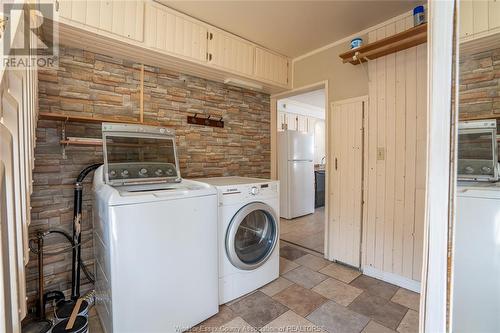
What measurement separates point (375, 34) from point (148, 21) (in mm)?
2089

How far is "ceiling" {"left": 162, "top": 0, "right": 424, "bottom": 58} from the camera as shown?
6.51ft

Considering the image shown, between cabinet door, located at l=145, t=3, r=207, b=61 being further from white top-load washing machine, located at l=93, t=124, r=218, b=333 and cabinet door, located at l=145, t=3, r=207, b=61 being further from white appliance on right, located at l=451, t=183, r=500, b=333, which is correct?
white appliance on right, located at l=451, t=183, r=500, b=333

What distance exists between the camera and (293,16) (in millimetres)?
2156

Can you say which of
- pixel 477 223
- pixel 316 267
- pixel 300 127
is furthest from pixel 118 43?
pixel 300 127

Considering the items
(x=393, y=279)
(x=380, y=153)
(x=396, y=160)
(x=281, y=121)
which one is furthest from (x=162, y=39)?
(x=281, y=121)

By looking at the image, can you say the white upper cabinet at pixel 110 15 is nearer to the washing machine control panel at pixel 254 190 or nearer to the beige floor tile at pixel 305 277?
the washing machine control panel at pixel 254 190

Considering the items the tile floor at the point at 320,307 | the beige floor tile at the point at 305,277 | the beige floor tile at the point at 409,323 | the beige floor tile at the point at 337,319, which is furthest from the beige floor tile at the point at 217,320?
the beige floor tile at the point at 409,323

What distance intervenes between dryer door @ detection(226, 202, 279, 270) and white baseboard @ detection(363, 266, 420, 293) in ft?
3.33

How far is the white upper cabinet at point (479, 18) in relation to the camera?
0.98 m

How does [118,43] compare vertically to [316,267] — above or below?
above

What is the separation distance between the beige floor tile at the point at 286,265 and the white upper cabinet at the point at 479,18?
2.25 meters

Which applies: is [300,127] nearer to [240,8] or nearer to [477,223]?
[240,8]

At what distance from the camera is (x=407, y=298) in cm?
197

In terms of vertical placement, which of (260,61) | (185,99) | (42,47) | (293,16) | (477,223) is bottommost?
(477,223)
